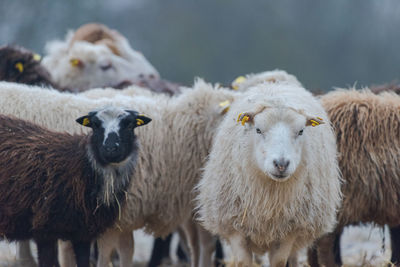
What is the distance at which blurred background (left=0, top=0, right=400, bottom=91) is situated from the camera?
31656 mm

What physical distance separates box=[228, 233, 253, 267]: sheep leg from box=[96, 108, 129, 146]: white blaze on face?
124cm

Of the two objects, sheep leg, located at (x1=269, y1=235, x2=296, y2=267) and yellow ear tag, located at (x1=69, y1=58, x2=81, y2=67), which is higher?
yellow ear tag, located at (x1=69, y1=58, x2=81, y2=67)

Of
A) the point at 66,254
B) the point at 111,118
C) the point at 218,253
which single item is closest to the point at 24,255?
the point at 66,254

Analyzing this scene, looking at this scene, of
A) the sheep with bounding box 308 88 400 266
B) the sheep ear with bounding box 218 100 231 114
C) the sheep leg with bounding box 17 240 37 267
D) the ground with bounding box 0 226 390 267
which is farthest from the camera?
the ground with bounding box 0 226 390 267

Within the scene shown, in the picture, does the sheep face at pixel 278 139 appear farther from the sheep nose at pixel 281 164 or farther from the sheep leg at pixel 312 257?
the sheep leg at pixel 312 257

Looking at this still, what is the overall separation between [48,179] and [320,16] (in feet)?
101

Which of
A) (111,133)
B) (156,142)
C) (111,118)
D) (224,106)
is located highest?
(224,106)

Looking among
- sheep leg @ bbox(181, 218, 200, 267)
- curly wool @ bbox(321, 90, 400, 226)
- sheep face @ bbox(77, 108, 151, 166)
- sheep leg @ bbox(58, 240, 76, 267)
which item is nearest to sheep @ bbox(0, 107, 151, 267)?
sheep face @ bbox(77, 108, 151, 166)

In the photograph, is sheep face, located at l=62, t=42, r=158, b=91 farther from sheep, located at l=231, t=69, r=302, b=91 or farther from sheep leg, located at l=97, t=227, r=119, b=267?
sheep leg, located at l=97, t=227, r=119, b=267

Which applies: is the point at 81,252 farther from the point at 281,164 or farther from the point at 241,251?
the point at 281,164

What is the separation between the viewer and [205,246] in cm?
703

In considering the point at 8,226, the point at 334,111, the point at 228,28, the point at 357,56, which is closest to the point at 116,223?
the point at 8,226

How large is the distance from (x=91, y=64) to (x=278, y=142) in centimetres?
568

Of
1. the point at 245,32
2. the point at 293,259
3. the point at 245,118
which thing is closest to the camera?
the point at 245,118
